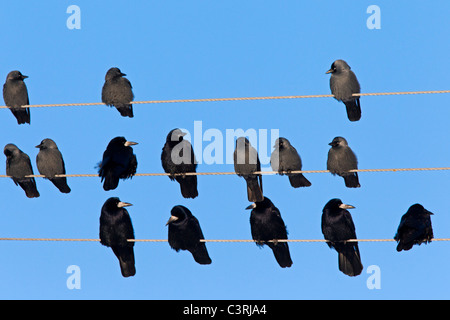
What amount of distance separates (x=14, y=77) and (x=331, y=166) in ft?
14.2

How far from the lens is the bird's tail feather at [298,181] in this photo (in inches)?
456

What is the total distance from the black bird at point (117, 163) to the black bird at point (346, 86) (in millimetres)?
2518

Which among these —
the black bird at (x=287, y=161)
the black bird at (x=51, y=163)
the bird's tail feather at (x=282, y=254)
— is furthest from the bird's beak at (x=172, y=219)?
the black bird at (x=51, y=163)

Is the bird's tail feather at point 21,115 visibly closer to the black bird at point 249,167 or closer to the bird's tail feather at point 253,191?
the black bird at point 249,167

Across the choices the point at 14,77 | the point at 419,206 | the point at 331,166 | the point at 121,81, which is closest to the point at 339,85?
the point at 331,166

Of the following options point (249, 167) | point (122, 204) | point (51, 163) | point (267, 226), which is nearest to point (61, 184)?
point (51, 163)

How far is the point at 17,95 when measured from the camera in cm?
1261

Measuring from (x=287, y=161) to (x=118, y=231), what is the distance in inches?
84.5

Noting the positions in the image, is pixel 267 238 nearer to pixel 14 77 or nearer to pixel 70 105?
pixel 70 105

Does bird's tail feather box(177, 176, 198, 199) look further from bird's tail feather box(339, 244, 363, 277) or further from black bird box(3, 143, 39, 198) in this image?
black bird box(3, 143, 39, 198)

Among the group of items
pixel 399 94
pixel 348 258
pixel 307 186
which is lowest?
pixel 348 258

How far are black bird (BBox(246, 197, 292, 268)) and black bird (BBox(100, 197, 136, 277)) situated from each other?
143 cm

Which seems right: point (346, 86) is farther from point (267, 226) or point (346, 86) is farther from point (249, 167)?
point (267, 226)

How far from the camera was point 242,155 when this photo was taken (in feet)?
37.4
